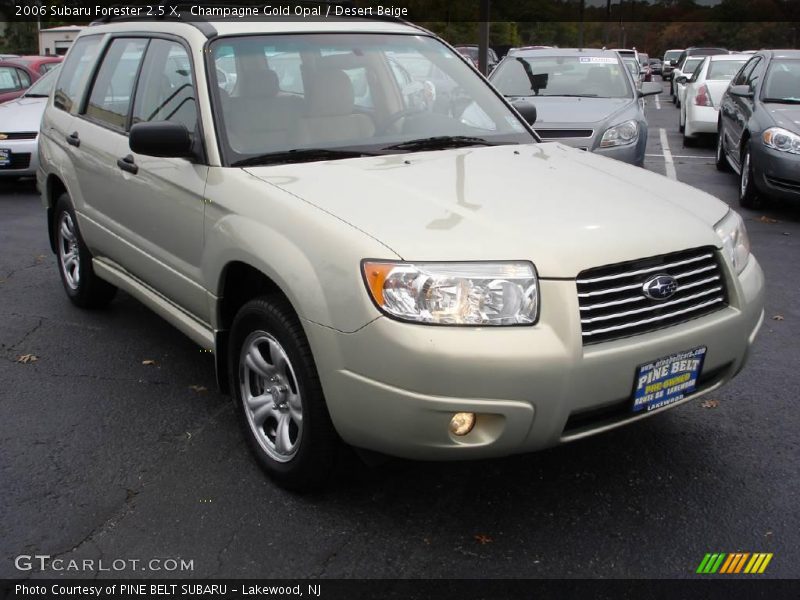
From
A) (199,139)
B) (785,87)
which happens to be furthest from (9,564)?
(785,87)

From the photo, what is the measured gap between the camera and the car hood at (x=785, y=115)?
8.24 m

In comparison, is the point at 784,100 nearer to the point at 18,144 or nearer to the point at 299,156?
the point at 299,156

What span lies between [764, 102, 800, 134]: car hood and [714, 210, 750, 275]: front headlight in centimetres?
529

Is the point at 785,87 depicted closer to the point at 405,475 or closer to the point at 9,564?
the point at 405,475

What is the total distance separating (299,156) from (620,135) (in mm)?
5617

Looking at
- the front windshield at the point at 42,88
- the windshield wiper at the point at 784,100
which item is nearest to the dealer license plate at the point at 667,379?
the windshield wiper at the point at 784,100

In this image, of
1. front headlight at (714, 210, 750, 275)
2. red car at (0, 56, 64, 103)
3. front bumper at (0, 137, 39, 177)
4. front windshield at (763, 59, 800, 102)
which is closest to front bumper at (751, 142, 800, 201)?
front windshield at (763, 59, 800, 102)

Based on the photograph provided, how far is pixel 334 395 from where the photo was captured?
2902 mm

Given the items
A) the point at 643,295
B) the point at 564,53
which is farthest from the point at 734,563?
the point at 564,53

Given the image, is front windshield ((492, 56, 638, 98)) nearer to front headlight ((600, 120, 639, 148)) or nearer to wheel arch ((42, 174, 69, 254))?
front headlight ((600, 120, 639, 148))

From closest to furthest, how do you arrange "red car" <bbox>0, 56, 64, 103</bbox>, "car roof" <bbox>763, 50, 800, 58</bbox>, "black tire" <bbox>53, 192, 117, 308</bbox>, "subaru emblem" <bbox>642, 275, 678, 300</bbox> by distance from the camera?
"subaru emblem" <bbox>642, 275, 678, 300</bbox> → "black tire" <bbox>53, 192, 117, 308</bbox> → "car roof" <bbox>763, 50, 800, 58</bbox> → "red car" <bbox>0, 56, 64, 103</bbox>

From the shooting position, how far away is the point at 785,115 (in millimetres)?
8484

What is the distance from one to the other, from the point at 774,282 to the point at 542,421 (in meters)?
4.30

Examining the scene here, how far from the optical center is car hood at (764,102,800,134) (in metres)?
8.24
